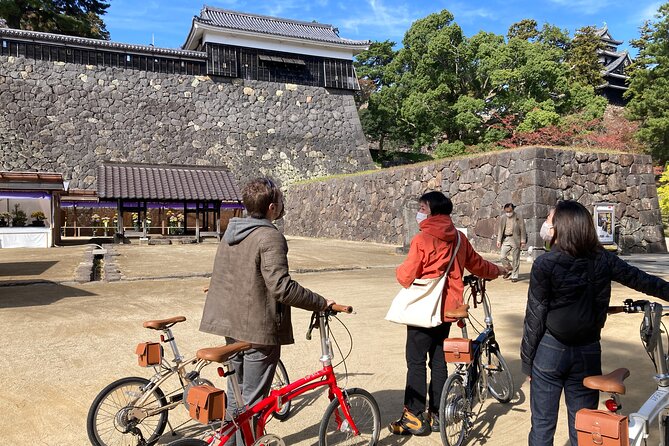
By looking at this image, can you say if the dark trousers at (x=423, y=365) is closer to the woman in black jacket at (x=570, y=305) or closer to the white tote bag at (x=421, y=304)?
the white tote bag at (x=421, y=304)

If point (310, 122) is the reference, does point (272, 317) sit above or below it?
below

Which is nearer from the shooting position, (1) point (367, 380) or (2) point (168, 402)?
(2) point (168, 402)

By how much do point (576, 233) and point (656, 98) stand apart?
1016 inches

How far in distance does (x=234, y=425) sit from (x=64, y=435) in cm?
157

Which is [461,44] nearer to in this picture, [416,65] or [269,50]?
[416,65]

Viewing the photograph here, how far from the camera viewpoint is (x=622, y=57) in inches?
1559

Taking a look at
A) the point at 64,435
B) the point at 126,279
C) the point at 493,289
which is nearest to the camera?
the point at 64,435

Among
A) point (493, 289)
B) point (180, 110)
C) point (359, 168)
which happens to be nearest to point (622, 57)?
point (359, 168)

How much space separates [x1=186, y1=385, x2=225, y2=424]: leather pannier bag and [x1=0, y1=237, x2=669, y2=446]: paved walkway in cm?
120

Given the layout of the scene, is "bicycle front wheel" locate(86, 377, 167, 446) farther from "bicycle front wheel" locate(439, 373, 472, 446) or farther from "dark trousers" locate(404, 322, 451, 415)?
"bicycle front wheel" locate(439, 373, 472, 446)

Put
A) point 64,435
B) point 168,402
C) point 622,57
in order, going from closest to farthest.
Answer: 1. point 168,402
2. point 64,435
3. point 622,57

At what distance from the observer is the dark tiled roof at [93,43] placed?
24328mm

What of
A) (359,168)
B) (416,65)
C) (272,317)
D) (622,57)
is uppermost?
(622,57)

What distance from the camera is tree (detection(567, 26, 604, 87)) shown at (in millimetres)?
33875
